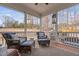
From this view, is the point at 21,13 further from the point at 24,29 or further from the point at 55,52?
the point at 55,52

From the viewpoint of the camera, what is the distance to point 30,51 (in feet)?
10.8

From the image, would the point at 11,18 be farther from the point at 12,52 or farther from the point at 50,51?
the point at 50,51

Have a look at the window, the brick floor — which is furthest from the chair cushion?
the window

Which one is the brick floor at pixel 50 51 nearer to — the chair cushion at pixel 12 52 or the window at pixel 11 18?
the chair cushion at pixel 12 52

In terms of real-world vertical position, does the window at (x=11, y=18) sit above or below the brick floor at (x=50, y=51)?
above

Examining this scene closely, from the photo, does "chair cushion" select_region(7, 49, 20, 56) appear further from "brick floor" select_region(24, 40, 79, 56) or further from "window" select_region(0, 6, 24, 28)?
"window" select_region(0, 6, 24, 28)

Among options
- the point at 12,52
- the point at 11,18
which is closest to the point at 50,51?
the point at 12,52

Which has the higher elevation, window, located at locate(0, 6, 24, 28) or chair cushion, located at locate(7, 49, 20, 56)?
window, located at locate(0, 6, 24, 28)

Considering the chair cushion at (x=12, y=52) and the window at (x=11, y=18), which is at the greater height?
the window at (x=11, y=18)

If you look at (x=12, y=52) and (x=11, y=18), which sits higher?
(x=11, y=18)

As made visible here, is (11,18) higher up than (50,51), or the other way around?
(11,18)

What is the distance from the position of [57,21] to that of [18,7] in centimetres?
74

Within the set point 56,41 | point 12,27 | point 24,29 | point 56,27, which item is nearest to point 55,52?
point 56,41

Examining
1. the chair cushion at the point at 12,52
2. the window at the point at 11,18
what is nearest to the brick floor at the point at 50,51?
the chair cushion at the point at 12,52
